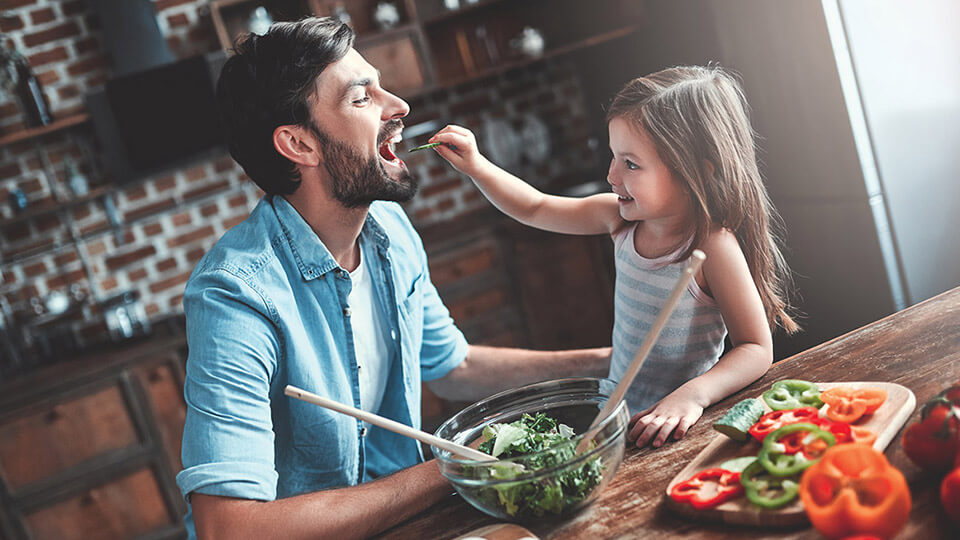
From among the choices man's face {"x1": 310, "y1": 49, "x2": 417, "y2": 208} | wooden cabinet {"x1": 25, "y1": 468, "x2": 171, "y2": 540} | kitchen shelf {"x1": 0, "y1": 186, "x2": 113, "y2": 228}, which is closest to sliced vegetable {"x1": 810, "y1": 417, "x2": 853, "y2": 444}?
man's face {"x1": 310, "y1": 49, "x2": 417, "y2": 208}

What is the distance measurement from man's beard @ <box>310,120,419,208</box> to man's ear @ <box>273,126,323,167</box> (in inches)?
0.7

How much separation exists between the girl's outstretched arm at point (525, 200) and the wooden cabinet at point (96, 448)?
1.81 m

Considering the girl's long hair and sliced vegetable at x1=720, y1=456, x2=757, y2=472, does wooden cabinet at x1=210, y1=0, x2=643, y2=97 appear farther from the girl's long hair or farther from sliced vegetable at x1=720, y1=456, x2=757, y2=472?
sliced vegetable at x1=720, y1=456, x2=757, y2=472

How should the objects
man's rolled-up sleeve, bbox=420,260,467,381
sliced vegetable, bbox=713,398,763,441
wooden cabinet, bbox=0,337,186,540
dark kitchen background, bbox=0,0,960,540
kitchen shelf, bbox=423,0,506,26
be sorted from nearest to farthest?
sliced vegetable, bbox=713,398,763,441, man's rolled-up sleeve, bbox=420,260,467,381, dark kitchen background, bbox=0,0,960,540, wooden cabinet, bbox=0,337,186,540, kitchen shelf, bbox=423,0,506,26

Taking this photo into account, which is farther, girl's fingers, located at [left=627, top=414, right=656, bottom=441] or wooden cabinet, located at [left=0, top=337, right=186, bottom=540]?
wooden cabinet, located at [left=0, top=337, right=186, bottom=540]

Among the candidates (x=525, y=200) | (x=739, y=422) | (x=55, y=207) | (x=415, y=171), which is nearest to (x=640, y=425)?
(x=739, y=422)

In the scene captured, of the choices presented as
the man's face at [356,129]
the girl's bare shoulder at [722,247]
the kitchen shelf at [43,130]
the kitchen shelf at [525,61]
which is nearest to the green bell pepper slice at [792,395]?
the girl's bare shoulder at [722,247]

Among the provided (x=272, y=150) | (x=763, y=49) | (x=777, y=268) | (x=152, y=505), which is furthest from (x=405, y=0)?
(x=777, y=268)

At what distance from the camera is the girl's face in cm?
110

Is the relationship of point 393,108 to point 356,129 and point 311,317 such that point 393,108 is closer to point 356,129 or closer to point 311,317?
point 356,129

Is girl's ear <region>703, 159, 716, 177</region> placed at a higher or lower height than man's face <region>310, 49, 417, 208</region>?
lower

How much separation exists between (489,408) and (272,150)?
0.69 m

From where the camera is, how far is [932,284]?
194 cm

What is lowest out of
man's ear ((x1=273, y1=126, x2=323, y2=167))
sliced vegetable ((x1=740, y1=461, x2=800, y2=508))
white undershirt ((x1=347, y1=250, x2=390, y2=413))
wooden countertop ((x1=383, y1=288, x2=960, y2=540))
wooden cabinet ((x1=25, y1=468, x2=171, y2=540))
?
wooden cabinet ((x1=25, y1=468, x2=171, y2=540))
